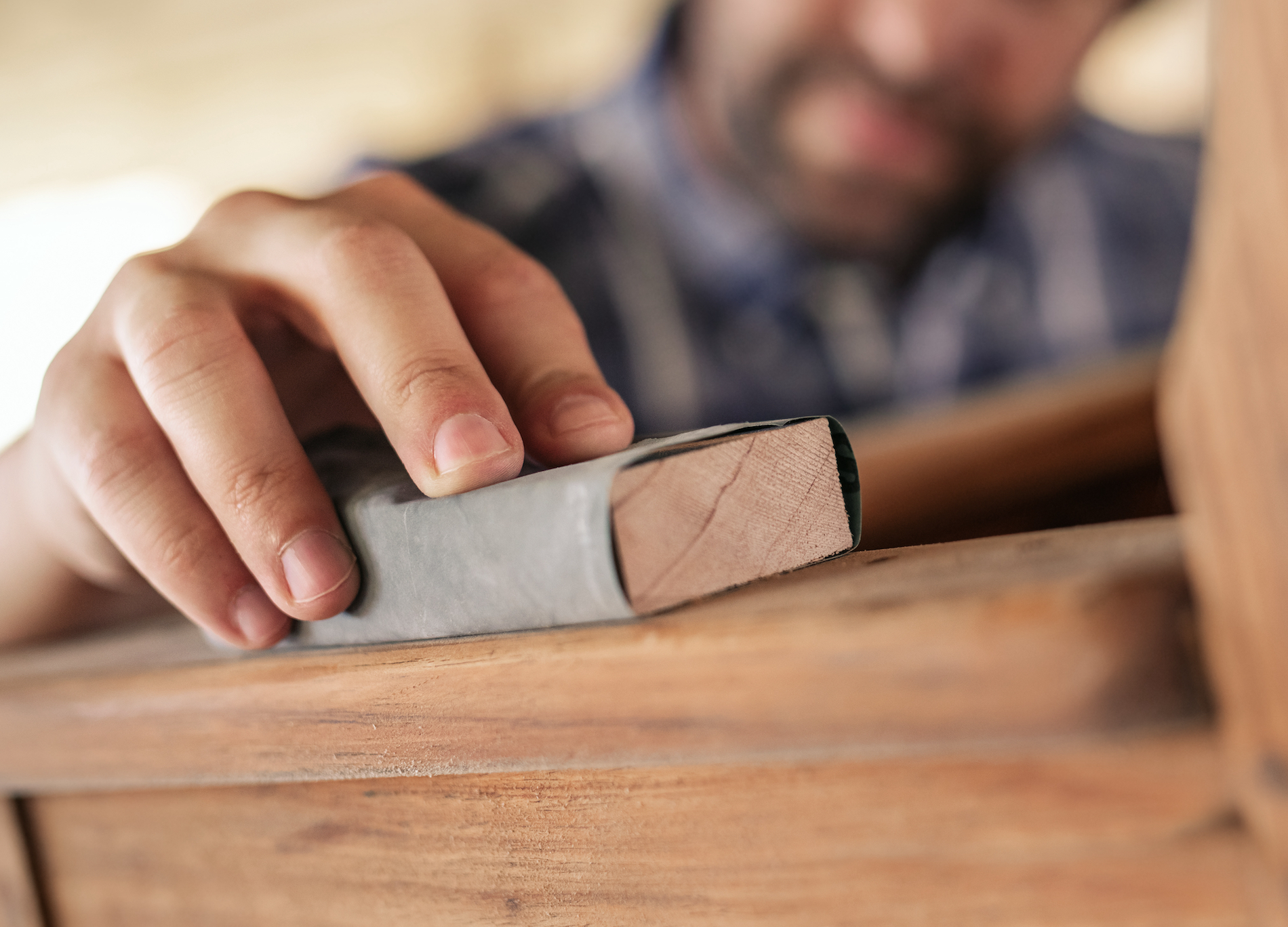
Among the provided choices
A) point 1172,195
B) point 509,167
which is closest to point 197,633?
point 509,167

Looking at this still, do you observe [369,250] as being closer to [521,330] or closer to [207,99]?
[521,330]

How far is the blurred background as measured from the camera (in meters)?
2.68

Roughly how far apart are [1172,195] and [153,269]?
1.90 metres

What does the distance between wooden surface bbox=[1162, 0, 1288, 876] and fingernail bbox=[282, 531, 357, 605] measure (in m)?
0.22

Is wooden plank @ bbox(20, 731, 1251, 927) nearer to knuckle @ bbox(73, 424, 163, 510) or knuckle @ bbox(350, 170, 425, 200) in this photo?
knuckle @ bbox(73, 424, 163, 510)

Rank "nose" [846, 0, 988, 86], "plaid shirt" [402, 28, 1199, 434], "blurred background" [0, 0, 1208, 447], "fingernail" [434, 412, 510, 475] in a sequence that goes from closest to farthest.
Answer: "fingernail" [434, 412, 510, 475]
"nose" [846, 0, 988, 86]
"plaid shirt" [402, 28, 1199, 434]
"blurred background" [0, 0, 1208, 447]

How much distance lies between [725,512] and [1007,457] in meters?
0.43

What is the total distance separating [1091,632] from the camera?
0.15m

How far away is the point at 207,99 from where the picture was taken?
2.91 metres

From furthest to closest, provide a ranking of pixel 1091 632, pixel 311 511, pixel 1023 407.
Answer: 1. pixel 1023 407
2. pixel 311 511
3. pixel 1091 632

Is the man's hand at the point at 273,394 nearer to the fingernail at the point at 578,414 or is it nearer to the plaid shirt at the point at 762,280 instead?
the fingernail at the point at 578,414

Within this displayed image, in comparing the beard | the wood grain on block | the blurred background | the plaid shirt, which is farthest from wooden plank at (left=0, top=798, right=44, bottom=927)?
the blurred background

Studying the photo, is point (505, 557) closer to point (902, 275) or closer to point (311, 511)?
point (311, 511)

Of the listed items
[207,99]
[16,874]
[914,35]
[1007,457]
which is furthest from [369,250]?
[207,99]
